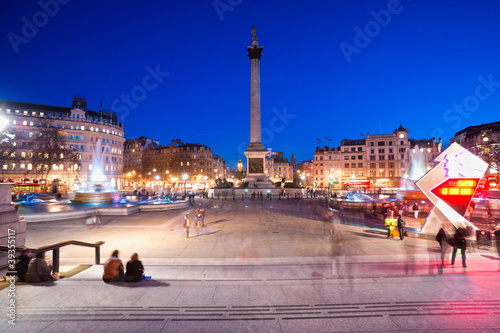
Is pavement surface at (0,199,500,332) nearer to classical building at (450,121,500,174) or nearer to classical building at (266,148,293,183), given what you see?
classical building at (450,121,500,174)

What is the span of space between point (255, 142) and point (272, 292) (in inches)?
1839

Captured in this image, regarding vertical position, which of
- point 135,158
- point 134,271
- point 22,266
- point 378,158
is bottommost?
point 134,271

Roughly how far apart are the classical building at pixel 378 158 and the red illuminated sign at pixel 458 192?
7166 cm

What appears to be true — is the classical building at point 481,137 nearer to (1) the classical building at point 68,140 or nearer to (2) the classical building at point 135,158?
(1) the classical building at point 68,140

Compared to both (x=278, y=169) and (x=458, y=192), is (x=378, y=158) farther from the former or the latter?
(x=458, y=192)

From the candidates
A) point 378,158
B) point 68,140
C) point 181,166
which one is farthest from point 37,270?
point 181,166

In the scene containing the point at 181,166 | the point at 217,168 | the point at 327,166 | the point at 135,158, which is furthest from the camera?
the point at 217,168

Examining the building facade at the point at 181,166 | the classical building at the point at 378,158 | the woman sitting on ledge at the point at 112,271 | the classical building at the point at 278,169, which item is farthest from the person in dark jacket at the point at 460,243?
the classical building at the point at 278,169

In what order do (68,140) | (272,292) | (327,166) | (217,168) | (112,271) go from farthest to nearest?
(217,168) < (327,166) < (68,140) < (112,271) < (272,292)

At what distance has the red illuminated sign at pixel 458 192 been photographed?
45.8 ft

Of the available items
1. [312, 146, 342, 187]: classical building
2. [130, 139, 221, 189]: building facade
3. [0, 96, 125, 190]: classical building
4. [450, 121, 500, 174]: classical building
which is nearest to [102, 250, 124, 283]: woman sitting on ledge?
[0, 96, 125, 190]: classical building

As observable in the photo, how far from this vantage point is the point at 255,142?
5303 cm

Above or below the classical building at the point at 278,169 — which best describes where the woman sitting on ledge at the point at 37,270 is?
below

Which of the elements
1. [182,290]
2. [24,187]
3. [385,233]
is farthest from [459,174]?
[24,187]
